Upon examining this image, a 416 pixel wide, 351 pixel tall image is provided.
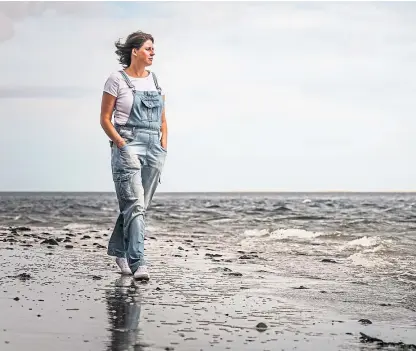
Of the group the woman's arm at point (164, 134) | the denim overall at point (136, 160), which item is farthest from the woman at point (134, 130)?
the woman's arm at point (164, 134)

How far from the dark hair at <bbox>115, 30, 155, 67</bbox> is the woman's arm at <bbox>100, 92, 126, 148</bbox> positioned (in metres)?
0.46

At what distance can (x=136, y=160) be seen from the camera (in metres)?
7.04

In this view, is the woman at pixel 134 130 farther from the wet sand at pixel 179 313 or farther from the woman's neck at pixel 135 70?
the wet sand at pixel 179 313

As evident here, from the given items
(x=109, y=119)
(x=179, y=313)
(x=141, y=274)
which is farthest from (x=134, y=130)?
(x=179, y=313)

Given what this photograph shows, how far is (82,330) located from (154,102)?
10.8 feet

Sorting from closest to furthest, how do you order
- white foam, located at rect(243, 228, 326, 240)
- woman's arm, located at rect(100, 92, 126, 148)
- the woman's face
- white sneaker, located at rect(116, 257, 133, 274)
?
1. woman's arm, located at rect(100, 92, 126, 148)
2. the woman's face
3. white sneaker, located at rect(116, 257, 133, 274)
4. white foam, located at rect(243, 228, 326, 240)

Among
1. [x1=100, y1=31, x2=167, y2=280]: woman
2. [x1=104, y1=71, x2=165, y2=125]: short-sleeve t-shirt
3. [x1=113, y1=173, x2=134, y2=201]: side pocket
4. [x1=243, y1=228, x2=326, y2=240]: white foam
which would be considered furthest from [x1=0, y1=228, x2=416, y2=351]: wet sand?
[x1=243, y1=228, x2=326, y2=240]: white foam

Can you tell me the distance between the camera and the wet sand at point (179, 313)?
159 inches

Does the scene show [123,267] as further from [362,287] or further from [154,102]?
[362,287]

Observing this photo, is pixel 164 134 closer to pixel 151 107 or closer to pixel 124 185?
pixel 151 107

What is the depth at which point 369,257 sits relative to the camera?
405 inches

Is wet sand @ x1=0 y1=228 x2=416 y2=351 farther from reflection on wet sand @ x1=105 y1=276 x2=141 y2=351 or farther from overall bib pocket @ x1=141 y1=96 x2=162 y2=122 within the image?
overall bib pocket @ x1=141 y1=96 x2=162 y2=122

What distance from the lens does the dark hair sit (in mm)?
7117

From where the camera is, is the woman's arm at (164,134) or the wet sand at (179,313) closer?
the wet sand at (179,313)
